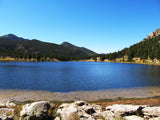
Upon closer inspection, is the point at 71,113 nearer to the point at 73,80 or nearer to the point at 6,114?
the point at 6,114

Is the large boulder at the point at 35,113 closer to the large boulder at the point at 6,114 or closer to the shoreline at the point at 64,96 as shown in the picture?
the large boulder at the point at 6,114

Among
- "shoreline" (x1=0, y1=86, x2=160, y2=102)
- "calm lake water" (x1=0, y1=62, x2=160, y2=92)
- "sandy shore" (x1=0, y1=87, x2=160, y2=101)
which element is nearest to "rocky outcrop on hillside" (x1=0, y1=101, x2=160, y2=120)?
"shoreline" (x1=0, y1=86, x2=160, y2=102)

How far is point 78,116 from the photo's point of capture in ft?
35.2

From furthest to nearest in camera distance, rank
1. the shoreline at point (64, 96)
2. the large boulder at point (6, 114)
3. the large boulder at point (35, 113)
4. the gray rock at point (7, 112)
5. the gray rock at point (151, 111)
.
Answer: the shoreline at point (64, 96) → the gray rock at point (151, 111) → the gray rock at point (7, 112) → the large boulder at point (35, 113) → the large boulder at point (6, 114)

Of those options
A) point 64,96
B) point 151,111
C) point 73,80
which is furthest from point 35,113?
point 73,80

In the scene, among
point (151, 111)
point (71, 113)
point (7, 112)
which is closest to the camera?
point (71, 113)

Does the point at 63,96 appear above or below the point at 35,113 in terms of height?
below

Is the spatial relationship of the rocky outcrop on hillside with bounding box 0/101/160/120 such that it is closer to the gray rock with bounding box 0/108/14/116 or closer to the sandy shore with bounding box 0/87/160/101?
the gray rock with bounding box 0/108/14/116

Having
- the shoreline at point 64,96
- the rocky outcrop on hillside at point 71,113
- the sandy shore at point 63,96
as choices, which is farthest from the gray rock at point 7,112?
the sandy shore at point 63,96

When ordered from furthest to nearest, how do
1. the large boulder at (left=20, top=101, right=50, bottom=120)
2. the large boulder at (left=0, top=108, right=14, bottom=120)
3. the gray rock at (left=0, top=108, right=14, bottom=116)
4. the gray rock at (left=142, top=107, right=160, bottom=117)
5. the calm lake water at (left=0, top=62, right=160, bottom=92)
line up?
the calm lake water at (left=0, top=62, right=160, bottom=92) → the gray rock at (left=142, top=107, right=160, bottom=117) → the gray rock at (left=0, top=108, right=14, bottom=116) → the large boulder at (left=20, top=101, right=50, bottom=120) → the large boulder at (left=0, top=108, right=14, bottom=120)

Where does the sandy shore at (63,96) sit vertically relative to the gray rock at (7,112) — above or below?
below

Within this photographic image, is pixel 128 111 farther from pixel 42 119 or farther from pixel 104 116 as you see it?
pixel 42 119

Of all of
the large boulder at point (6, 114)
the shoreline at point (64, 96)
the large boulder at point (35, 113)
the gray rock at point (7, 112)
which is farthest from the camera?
the shoreline at point (64, 96)

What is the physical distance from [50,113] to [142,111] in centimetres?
1034
